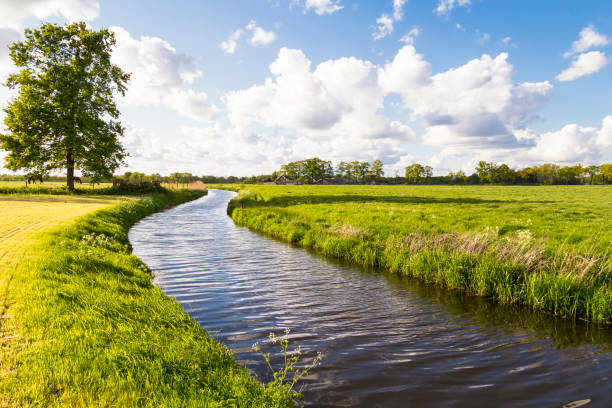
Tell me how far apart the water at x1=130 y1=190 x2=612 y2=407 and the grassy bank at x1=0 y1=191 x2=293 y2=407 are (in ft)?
4.15

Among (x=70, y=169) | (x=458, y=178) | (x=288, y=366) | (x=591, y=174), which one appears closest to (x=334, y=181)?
(x=458, y=178)

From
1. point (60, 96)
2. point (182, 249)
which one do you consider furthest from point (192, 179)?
point (182, 249)

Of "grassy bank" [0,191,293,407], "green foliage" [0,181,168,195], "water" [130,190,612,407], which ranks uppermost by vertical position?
"green foliage" [0,181,168,195]

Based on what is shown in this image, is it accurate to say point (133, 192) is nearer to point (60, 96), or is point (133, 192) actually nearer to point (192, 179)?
point (60, 96)

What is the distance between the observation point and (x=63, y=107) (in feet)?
125

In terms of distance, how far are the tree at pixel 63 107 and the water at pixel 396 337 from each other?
3684 centimetres

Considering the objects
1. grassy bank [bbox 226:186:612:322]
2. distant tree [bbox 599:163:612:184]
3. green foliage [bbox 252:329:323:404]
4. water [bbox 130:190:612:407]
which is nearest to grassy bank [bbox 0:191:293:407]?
green foliage [bbox 252:329:323:404]

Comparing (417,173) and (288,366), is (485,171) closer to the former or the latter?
(417,173)

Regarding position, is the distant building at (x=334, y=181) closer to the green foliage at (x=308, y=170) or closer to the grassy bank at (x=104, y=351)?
the green foliage at (x=308, y=170)

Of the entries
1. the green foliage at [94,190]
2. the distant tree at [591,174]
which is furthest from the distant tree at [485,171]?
the green foliage at [94,190]

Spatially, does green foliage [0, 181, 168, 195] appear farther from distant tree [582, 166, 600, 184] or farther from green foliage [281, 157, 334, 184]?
distant tree [582, 166, 600, 184]

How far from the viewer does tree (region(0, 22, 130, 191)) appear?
36750 millimetres

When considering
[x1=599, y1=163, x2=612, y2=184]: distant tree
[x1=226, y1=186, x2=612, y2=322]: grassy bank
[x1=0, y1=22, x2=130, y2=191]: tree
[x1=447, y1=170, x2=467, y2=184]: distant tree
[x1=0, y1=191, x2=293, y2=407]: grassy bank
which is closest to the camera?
[x1=0, y1=191, x2=293, y2=407]: grassy bank

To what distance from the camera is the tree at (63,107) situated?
36.8 m
